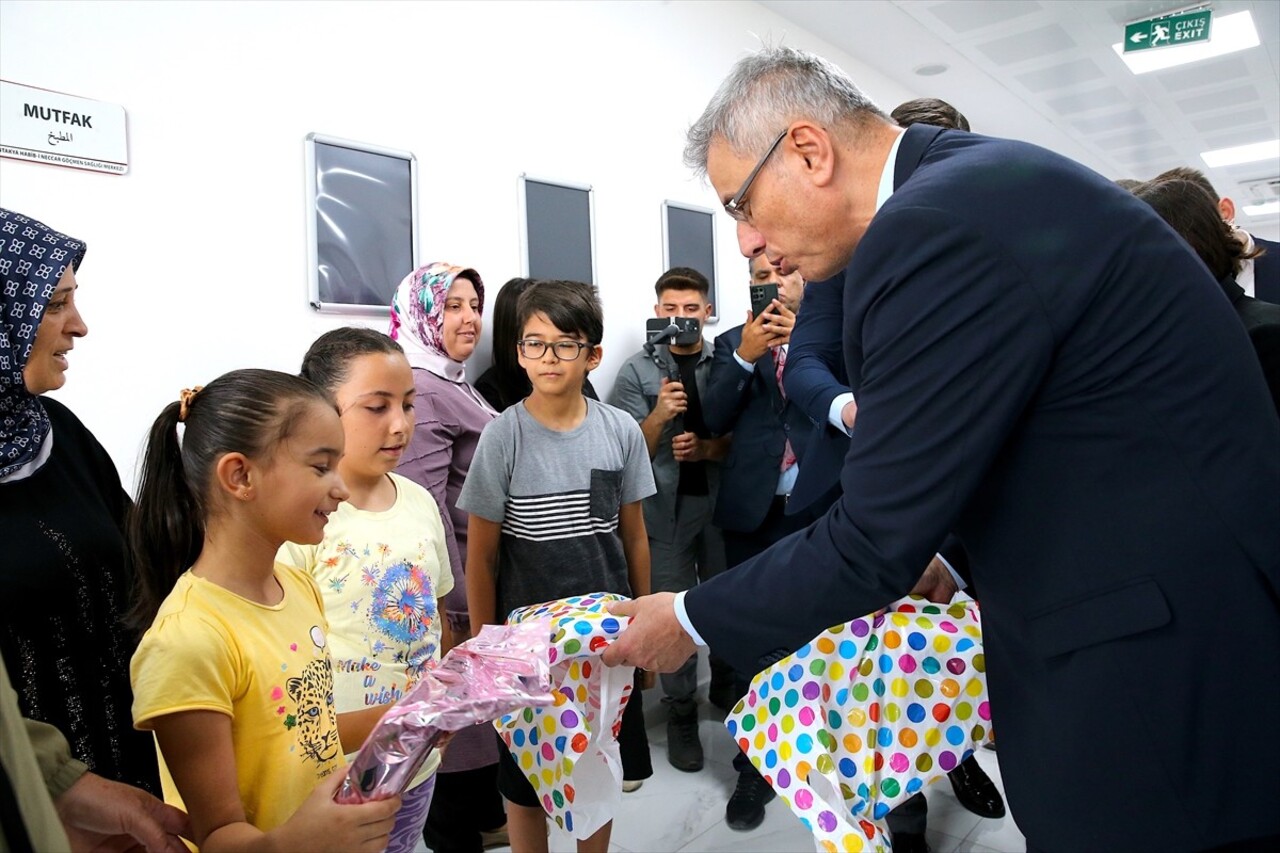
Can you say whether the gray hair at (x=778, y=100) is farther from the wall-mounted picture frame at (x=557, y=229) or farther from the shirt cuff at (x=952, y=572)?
the wall-mounted picture frame at (x=557, y=229)

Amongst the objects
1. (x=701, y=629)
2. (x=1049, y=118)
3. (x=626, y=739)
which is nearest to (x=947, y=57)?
(x=1049, y=118)

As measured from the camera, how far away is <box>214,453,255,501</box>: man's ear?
120 centimetres

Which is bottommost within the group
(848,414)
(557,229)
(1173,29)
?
(848,414)

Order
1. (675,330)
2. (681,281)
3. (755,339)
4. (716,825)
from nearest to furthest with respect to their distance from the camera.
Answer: (716,825)
(755,339)
(675,330)
(681,281)

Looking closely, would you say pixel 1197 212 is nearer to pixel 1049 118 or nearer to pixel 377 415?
pixel 377 415

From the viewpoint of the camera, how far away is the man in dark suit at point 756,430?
2811 millimetres

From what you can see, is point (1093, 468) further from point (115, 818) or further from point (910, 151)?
point (115, 818)

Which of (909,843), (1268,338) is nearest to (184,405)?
(1268,338)

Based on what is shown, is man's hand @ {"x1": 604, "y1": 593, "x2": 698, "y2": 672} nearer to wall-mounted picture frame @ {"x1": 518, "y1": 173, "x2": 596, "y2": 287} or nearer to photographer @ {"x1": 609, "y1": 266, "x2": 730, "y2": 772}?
photographer @ {"x1": 609, "y1": 266, "x2": 730, "y2": 772}

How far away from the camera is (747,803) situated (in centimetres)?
259

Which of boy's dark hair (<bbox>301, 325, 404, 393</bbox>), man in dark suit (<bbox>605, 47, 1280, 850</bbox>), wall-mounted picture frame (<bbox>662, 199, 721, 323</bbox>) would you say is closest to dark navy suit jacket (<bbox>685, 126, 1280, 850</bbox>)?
man in dark suit (<bbox>605, 47, 1280, 850</bbox>)

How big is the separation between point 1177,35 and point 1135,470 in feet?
16.0

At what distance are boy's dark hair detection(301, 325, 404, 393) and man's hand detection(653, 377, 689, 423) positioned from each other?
1226 millimetres

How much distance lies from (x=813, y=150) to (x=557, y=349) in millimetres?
1098
